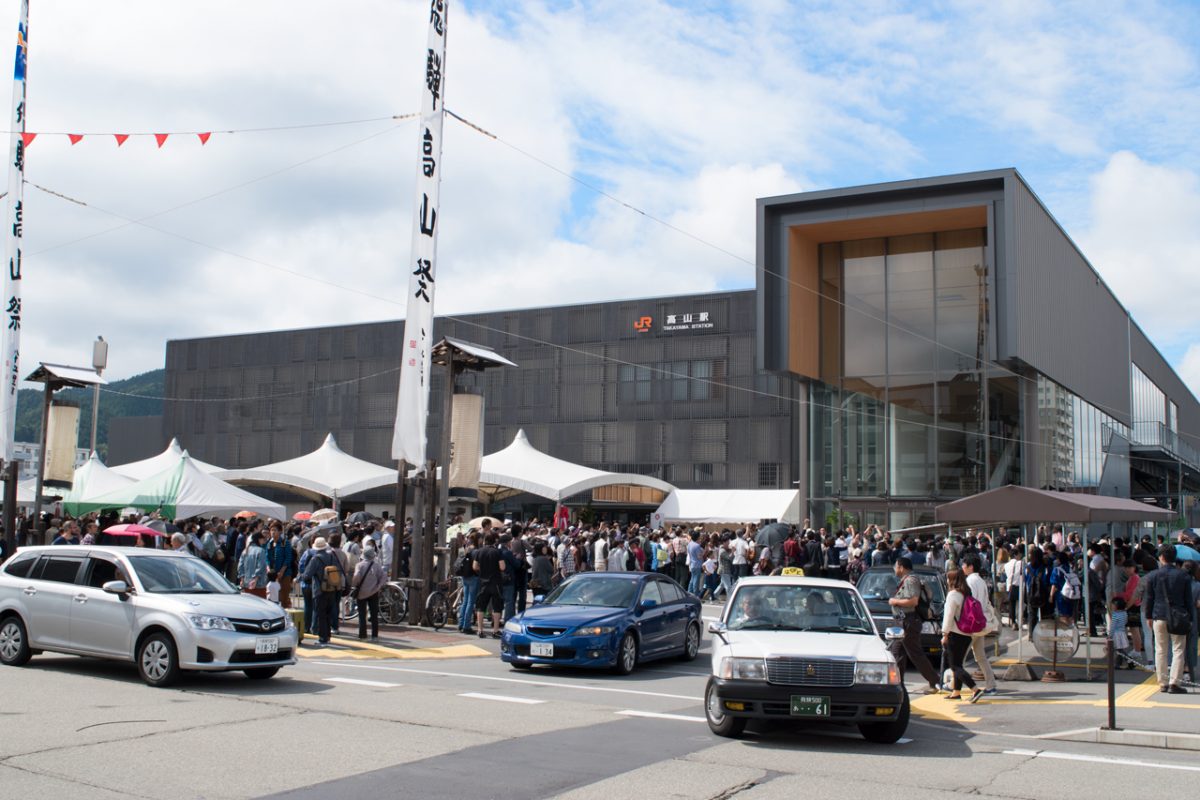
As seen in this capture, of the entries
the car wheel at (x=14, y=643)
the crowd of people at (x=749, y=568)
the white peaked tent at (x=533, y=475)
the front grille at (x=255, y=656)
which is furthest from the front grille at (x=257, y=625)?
the white peaked tent at (x=533, y=475)

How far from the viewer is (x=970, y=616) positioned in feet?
42.8

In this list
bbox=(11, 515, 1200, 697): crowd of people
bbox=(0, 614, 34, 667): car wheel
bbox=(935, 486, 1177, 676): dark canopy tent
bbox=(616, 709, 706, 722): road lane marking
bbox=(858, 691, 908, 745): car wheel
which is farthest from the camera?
bbox=(935, 486, 1177, 676): dark canopy tent

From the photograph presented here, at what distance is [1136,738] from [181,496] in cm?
2793

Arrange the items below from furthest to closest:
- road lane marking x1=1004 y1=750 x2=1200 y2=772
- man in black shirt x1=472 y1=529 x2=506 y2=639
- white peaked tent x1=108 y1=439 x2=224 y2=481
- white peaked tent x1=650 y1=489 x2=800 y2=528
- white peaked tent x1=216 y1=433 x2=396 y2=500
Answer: white peaked tent x1=216 y1=433 x2=396 y2=500, white peaked tent x1=650 y1=489 x2=800 y2=528, white peaked tent x1=108 y1=439 x2=224 y2=481, man in black shirt x1=472 y1=529 x2=506 y2=639, road lane marking x1=1004 y1=750 x2=1200 y2=772

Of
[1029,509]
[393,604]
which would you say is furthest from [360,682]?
[1029,509]

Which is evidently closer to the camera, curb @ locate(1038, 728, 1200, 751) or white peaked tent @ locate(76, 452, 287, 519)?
curb @ locate(1038, 728, 1200, 751)

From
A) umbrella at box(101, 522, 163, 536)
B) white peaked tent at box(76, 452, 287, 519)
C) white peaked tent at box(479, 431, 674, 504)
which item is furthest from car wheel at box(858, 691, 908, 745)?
white peaked tent at box(479, 431, 674, 504)

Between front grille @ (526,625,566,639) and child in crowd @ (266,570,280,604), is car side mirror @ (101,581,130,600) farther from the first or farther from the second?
child in crowd @ (266,570,280,604)

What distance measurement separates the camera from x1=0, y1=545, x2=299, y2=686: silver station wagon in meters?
11.9

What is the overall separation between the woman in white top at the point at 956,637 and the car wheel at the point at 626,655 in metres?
4.14

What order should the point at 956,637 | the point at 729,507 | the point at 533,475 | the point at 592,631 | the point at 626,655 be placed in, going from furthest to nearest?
the point at 729,507 → the point at 533,475 → the point at 626,655 → the point at 592,631 → the point at 956,637

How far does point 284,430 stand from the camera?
2815 inches

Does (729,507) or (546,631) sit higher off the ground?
(729,507)

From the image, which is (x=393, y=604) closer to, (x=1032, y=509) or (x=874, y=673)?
(x=1032, y=509)
